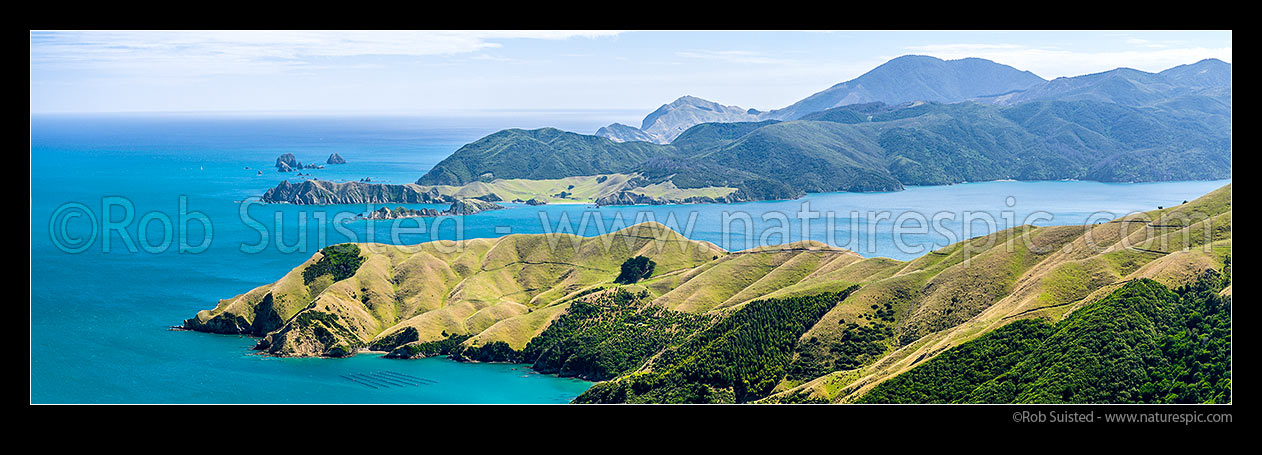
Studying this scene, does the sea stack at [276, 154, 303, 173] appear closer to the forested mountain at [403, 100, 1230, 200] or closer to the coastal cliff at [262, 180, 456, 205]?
the forested mountain at [403, 100, 1230, 200]

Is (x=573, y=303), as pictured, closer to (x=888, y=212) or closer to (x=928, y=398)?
(x=928, y=398)

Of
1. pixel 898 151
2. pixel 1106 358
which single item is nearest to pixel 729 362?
pixel 1106 358

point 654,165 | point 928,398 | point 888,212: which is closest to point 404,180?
point 654,165

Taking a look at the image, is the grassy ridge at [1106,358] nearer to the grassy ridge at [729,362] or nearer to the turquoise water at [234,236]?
the grassy ridge at [729,362]

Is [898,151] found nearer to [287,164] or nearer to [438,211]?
[438,211]

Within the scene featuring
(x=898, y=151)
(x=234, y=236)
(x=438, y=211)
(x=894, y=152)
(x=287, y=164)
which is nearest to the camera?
(x=234, y=236)

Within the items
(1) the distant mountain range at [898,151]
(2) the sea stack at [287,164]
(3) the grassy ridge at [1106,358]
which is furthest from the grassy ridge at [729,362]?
(2) the sea stack at [287,164]
